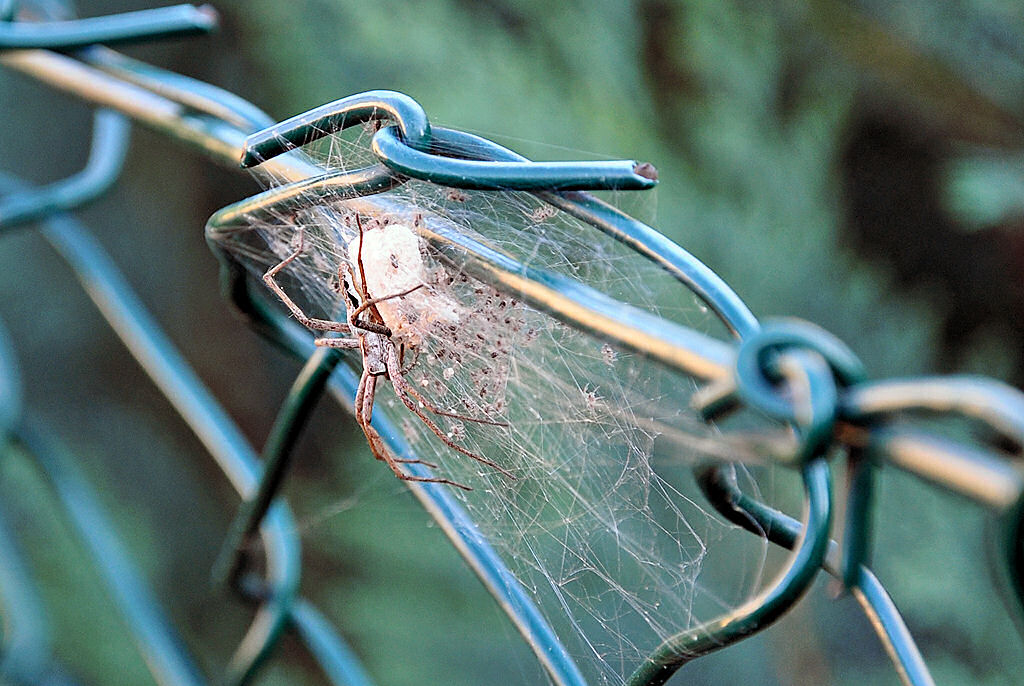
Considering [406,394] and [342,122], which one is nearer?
[342,122]

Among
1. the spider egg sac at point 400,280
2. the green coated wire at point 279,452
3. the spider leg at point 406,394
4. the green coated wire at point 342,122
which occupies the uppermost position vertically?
the green coated wire at point 342,122

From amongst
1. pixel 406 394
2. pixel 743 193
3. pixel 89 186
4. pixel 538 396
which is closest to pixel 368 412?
pixel 406 394

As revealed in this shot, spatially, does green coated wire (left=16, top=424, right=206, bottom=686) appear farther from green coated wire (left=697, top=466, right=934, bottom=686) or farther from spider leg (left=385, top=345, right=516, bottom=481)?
green coated wire (left=697, top=466, right=934, bottom=686)

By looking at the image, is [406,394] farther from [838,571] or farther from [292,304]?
[838,571]

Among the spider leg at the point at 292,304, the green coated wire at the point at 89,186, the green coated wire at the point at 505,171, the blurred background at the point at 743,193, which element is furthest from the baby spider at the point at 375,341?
the blurred background at the point at 743,193

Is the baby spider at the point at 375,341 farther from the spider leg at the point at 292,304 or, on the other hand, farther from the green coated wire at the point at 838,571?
the green coated wire at the point at 838,571

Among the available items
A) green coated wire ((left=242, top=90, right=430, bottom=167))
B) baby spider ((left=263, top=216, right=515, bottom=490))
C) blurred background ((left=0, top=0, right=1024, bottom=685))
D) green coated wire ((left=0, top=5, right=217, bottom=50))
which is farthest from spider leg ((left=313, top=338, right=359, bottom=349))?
blurred background ((left=0, top=0, right=1024, bottom=685))

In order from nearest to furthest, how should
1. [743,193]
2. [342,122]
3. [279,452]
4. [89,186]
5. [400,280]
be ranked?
[342,122], [400,280], [279,452], [89,186], [743,193]
